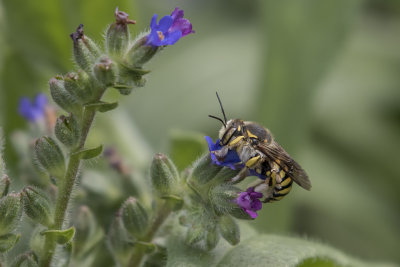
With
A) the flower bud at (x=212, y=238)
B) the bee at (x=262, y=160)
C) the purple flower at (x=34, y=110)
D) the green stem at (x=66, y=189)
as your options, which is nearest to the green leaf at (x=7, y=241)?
the green stem at (x=66, y=189)

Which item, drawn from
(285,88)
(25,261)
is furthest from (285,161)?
(285,88)

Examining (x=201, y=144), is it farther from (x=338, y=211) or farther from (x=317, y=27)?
(x=338, y=211)

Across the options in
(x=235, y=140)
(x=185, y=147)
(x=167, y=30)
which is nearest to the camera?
(x=167, y=30)

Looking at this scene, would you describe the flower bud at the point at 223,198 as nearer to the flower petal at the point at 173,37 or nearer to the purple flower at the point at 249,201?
the purple flower at the point at 249,201

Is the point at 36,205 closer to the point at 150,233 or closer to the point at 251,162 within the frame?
the point at 150,233

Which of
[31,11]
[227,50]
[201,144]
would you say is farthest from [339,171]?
[31,11]

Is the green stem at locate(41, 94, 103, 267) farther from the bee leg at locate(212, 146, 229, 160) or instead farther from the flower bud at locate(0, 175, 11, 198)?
A: the bee leg at locate(212, 146, 229, 160)

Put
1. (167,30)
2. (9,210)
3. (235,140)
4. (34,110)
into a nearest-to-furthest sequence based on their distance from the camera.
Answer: (9,210)
(167,30)
(235,140)
(34,110)
